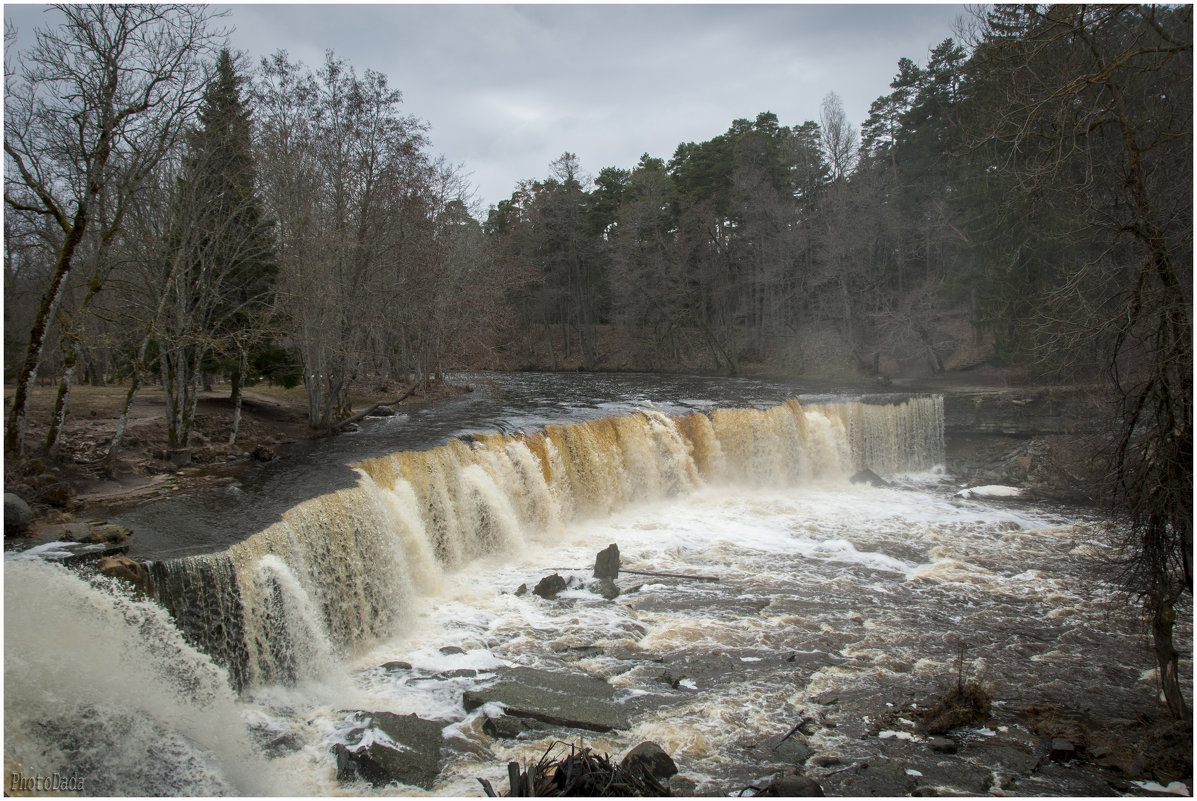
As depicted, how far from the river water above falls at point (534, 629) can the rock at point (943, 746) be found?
0.36ft

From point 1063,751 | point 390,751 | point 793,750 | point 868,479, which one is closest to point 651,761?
point 793,750

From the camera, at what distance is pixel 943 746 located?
246 inches

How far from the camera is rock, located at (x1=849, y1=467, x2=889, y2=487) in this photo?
1859cm

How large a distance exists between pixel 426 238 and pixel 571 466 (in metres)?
8.59

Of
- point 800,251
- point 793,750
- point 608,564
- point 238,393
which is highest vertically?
point 800,251

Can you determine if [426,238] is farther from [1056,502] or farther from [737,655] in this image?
[1056,502]

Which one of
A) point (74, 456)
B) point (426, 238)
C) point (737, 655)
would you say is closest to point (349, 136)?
point (426, 238)

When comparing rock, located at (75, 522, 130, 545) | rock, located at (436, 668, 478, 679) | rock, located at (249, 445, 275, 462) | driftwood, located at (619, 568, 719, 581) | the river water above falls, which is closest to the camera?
the river water above falls

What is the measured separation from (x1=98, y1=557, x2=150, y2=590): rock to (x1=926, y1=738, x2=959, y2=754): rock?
25.5ft

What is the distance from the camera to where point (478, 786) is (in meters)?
5.78

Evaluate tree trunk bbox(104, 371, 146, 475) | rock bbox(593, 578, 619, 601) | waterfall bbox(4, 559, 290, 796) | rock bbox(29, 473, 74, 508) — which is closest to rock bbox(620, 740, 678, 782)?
waterfall bbox(4, 559, 290, 796)

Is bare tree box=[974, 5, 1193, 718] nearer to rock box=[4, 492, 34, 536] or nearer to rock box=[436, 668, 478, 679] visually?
rock box=[436, 668, 478, 679]

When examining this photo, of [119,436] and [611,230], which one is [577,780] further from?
[611,230]

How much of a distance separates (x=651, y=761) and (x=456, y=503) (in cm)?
738
